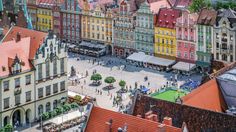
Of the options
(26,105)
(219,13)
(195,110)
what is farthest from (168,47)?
(195,110)

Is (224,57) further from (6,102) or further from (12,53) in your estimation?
(6,102)

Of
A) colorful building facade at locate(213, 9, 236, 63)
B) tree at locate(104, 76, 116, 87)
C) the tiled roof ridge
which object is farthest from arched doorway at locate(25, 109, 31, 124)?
colorful building facade at locate(213, 9, 236, 63)

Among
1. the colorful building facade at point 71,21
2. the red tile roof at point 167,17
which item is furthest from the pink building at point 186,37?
the colorful building facade at point 71,21

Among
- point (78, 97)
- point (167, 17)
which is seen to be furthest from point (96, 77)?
point (167, 17)

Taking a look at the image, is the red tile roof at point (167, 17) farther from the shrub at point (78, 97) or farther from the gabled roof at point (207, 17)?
the shrub at point (78, 97)

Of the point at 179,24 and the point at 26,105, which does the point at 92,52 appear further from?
the point at 26,105

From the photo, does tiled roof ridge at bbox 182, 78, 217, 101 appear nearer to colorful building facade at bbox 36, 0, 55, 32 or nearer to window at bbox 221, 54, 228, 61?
window at bbox 221, 54, 228, 61
